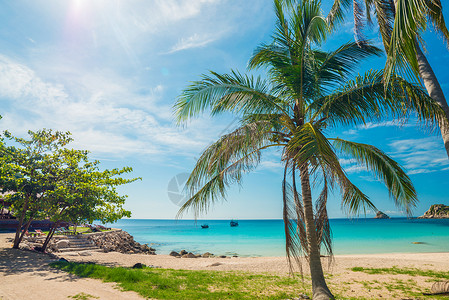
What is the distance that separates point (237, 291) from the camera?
25.6 feet

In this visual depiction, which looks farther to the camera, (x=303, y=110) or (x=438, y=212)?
(x=438, y=212)

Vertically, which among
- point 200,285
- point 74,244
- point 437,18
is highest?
point 437,18

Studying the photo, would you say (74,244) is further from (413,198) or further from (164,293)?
(413,198)

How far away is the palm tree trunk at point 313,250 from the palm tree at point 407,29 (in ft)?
9.99

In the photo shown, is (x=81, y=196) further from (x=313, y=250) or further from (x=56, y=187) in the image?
(x=313, y=250)

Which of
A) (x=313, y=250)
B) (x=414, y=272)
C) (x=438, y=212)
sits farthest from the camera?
(x=438, y=212)

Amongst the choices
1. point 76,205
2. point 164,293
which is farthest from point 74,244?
point 164,293

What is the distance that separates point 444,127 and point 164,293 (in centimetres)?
840

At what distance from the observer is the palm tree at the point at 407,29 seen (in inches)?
124

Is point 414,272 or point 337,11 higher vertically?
point 337,11

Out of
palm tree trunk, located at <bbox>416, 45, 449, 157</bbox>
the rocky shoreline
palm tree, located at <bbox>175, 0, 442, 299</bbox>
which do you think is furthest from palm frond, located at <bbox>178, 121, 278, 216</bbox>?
the rocky shoreline

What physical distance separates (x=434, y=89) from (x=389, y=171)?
2240 millimetres

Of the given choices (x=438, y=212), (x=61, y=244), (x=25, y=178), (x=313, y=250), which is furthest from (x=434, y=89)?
(x=438, y=212)

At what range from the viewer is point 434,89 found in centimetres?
589
